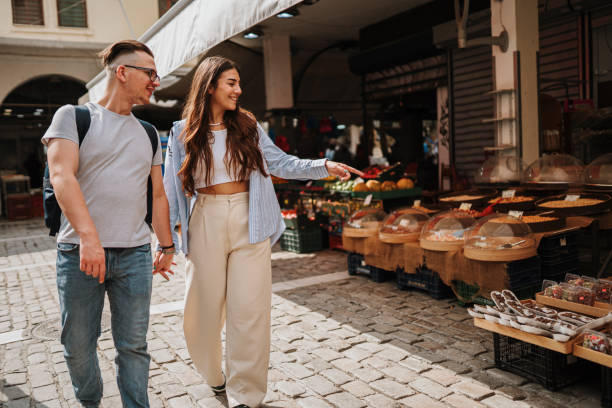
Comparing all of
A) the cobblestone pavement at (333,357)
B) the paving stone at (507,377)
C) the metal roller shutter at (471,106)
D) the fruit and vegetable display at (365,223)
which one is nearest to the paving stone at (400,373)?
the cobblestone pavement at (333,357)

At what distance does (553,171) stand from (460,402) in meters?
4.38

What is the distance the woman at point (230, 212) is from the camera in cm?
324

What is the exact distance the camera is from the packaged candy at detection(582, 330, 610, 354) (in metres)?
3.16

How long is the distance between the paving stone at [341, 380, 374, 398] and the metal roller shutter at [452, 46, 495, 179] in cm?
812

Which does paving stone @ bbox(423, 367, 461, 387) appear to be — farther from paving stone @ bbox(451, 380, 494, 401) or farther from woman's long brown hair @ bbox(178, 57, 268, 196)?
woman's long brown hair @ bbox(178, 57, 268, 196)

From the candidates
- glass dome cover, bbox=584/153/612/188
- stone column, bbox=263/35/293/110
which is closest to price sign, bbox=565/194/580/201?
glass dome cover, bbox=584/153/612/188

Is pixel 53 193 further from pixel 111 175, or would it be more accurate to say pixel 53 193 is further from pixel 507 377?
pixel 507 377

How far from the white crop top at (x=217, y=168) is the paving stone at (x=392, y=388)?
1.83 meters

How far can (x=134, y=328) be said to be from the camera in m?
2.74

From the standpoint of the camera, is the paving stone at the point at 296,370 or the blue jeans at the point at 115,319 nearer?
the blue jeans at the point at 115,319

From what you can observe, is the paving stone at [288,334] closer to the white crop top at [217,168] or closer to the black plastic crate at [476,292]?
the black plastic crate at [476,292]

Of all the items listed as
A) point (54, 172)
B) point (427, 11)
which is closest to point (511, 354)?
point (54, 172)

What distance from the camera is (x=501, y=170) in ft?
23.0

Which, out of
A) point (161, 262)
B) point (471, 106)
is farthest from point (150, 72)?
point (471, 106)
